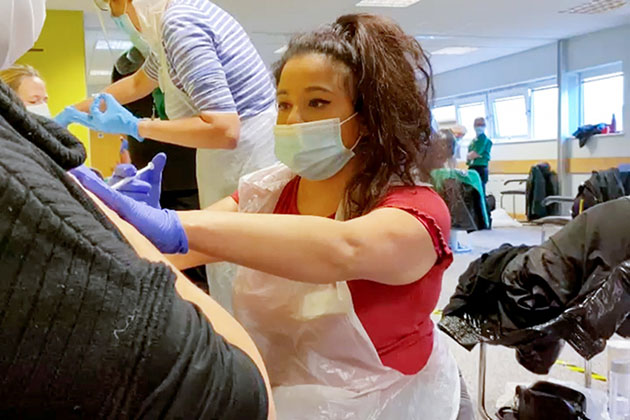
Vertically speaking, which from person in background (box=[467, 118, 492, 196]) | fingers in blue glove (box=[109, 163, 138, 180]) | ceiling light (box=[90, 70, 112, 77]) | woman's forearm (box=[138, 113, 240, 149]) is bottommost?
person in background (box=[467, 118, 492, 196])

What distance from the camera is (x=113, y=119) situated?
1.65 meters

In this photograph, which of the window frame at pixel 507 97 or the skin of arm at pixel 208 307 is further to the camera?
the window frame at pixel 507 97

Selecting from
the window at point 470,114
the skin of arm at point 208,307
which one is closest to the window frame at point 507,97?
the window at point 470,114

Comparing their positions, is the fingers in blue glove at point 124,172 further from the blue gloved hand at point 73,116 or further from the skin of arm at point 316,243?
the blue gloved hand at point 73,116

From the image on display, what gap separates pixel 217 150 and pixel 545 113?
8537mm

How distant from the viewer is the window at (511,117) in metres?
A: 9.66

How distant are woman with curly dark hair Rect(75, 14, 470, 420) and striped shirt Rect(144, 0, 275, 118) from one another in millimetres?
330

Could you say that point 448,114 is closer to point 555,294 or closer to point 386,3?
point 386,3

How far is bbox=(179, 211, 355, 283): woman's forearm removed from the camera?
2.64ft

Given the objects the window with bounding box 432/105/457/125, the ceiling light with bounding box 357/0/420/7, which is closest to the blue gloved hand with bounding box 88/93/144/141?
the ceiling light with bounding box 357/0/420/7

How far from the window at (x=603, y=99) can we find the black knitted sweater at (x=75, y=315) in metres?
8.38

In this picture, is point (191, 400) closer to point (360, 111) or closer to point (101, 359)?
point (101, 359)

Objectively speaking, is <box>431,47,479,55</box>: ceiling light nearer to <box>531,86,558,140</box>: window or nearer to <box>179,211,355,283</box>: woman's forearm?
<box>531,86,558,140</box>: window

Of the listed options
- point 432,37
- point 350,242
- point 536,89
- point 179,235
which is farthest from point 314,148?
point 536,89
